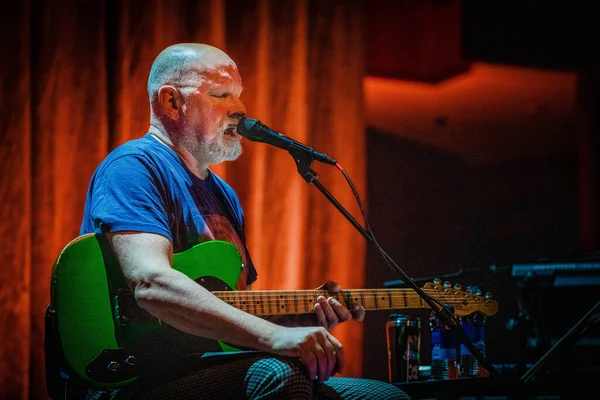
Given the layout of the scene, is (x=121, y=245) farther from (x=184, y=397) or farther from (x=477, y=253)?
(x=477, y=253)

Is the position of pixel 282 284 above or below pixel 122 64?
below

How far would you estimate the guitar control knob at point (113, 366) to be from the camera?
187 cm

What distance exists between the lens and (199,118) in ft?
7.99

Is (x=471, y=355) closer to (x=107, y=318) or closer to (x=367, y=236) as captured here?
(x=367, y=236)

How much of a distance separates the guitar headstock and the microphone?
0.68 meters

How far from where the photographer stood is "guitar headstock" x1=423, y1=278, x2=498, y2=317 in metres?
2.52

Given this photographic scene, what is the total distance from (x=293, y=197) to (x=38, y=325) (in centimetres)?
133

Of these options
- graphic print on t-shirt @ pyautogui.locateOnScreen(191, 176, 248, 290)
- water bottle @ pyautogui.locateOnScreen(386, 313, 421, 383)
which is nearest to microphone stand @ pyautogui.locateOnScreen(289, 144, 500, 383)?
graphic print on t-shirt @ pyautogui.locateOnScreen(191, 176, 248, 290)

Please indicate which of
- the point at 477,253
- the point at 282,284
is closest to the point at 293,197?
the point at 282,284

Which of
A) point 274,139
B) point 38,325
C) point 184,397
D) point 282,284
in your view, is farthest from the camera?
point 282,284

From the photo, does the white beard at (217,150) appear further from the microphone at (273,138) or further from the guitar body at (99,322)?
the guitar body at (99,322)

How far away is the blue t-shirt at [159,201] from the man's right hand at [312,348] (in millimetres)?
441

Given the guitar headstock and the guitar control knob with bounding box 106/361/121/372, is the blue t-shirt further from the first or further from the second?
the guitar headstock

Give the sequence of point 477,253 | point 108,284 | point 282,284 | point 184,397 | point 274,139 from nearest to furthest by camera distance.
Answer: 1. point 184,397
2. point 108,284
3. point 274,139
4. point 282,284
5. point 477,253
